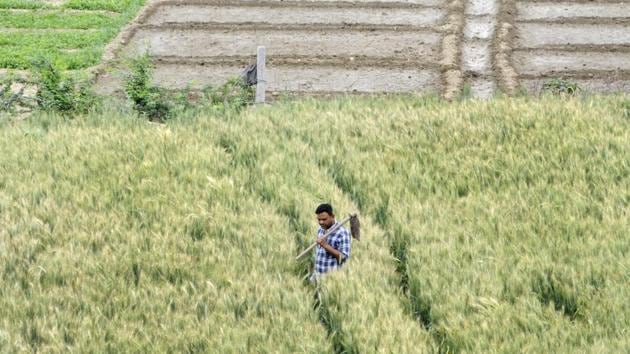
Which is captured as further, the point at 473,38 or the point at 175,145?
the point at 473,38

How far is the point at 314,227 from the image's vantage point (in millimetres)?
10352

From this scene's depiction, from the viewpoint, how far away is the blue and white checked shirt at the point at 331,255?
347 inches

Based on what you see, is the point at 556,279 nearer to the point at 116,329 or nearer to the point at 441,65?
the point at 116,329

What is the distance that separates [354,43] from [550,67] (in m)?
3.46

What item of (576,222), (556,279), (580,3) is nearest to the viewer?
(556,279)

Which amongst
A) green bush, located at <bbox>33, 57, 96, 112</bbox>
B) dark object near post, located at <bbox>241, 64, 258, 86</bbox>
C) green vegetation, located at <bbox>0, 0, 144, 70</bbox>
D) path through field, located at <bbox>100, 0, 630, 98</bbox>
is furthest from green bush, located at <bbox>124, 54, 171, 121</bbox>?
green vegetation, located at <bbox>0, 0, 144, 70</bbox>

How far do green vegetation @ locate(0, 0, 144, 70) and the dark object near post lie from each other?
4.14 metres

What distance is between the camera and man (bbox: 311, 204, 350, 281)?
28.2ft

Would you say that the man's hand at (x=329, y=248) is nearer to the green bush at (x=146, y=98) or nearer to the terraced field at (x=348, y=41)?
the green bush at (x=146, y=98)

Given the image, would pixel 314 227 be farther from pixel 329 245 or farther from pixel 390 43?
pixel 390 43

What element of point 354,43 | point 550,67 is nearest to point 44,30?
point 354,43

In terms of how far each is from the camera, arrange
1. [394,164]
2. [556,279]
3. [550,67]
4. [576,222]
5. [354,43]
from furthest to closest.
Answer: [354,43]
[550,67]
[394,164]
[576,222]
[556,279]

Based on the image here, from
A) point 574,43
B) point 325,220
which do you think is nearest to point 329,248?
point 325,220

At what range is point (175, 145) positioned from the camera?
12.4 meters
